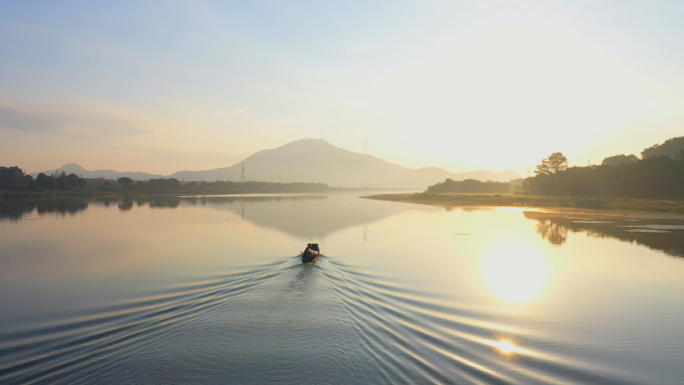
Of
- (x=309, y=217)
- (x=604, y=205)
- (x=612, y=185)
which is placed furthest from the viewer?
(x=612, y=185)

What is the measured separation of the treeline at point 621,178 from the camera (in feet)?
224

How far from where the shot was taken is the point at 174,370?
8.05m

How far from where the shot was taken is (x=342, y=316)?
11828mm

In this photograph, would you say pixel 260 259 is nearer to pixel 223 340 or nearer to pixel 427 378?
pixel 223 340

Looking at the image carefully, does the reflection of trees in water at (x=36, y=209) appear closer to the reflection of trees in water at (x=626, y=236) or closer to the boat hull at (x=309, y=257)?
the boat hull at (x=309, y=257)

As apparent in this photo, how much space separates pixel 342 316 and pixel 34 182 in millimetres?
153792

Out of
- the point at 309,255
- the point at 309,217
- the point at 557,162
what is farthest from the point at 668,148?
the point at 309,255

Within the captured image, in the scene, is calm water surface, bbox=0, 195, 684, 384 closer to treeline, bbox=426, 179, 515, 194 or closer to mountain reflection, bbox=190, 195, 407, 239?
mountain reflection, bbox=190, 195, 407, 239

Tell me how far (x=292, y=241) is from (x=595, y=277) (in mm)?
21388

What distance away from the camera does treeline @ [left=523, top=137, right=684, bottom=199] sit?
68375 mm

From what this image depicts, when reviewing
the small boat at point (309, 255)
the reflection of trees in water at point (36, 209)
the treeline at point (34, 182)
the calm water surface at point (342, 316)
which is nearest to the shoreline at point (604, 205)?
the calm water surface at point (342, 316)

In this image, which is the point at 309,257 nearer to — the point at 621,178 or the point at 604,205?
the point at 604,205

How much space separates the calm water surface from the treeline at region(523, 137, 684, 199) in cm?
5944

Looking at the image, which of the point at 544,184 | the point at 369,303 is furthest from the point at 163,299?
the point at 544,184
